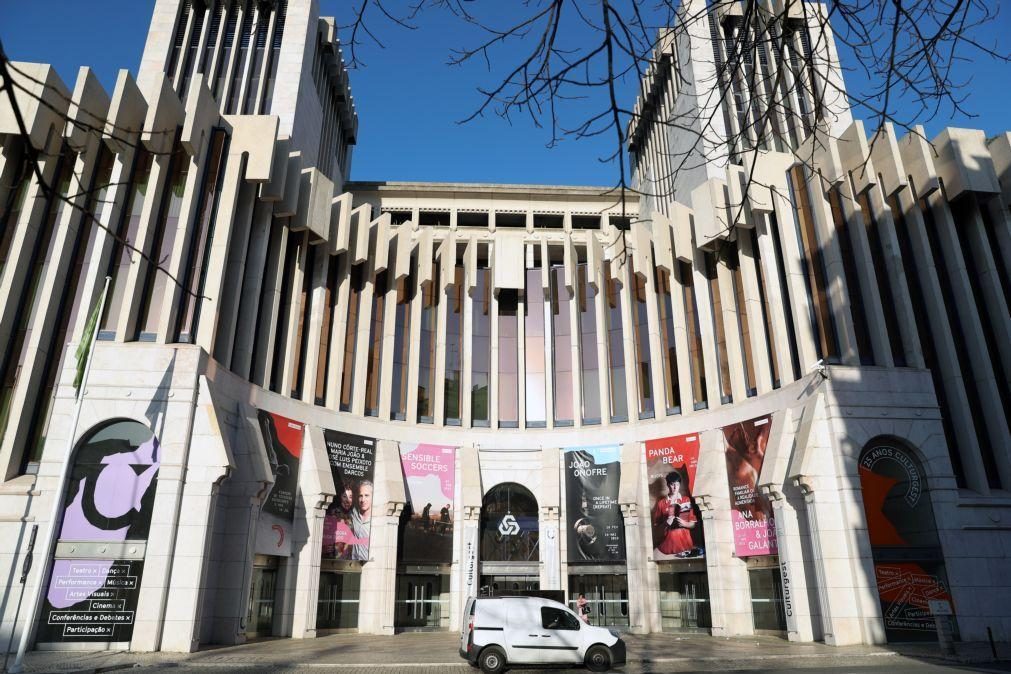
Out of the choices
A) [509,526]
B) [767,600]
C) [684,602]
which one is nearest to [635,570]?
[684,602]

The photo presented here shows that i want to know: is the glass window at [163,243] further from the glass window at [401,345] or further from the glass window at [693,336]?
the glass window at [693,336]

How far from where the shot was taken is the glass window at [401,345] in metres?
31.9

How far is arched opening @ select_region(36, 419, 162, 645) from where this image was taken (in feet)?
60.0

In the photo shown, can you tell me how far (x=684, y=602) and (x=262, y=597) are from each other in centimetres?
1661

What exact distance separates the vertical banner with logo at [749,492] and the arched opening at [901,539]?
3.57m

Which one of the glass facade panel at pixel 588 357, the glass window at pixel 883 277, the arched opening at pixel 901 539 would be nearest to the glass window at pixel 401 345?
the glass facade panel at pixel 588 357

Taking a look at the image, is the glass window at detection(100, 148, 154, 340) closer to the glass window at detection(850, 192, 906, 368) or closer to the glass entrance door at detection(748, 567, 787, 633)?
the glass entrance door at detection(748, 567, 787, 633)

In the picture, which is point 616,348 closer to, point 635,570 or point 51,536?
point 635,570

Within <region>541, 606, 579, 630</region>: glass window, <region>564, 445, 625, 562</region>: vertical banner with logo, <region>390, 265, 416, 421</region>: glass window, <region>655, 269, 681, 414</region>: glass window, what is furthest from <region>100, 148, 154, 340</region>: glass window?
<region>655, 269, 681, 414</region>: glass window

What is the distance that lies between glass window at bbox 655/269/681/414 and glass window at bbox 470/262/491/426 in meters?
8.55

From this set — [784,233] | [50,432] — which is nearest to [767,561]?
[784,233]

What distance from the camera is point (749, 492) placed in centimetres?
2542

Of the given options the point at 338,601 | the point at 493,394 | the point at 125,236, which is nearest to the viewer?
the point at 125,236

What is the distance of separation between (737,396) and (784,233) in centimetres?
678
